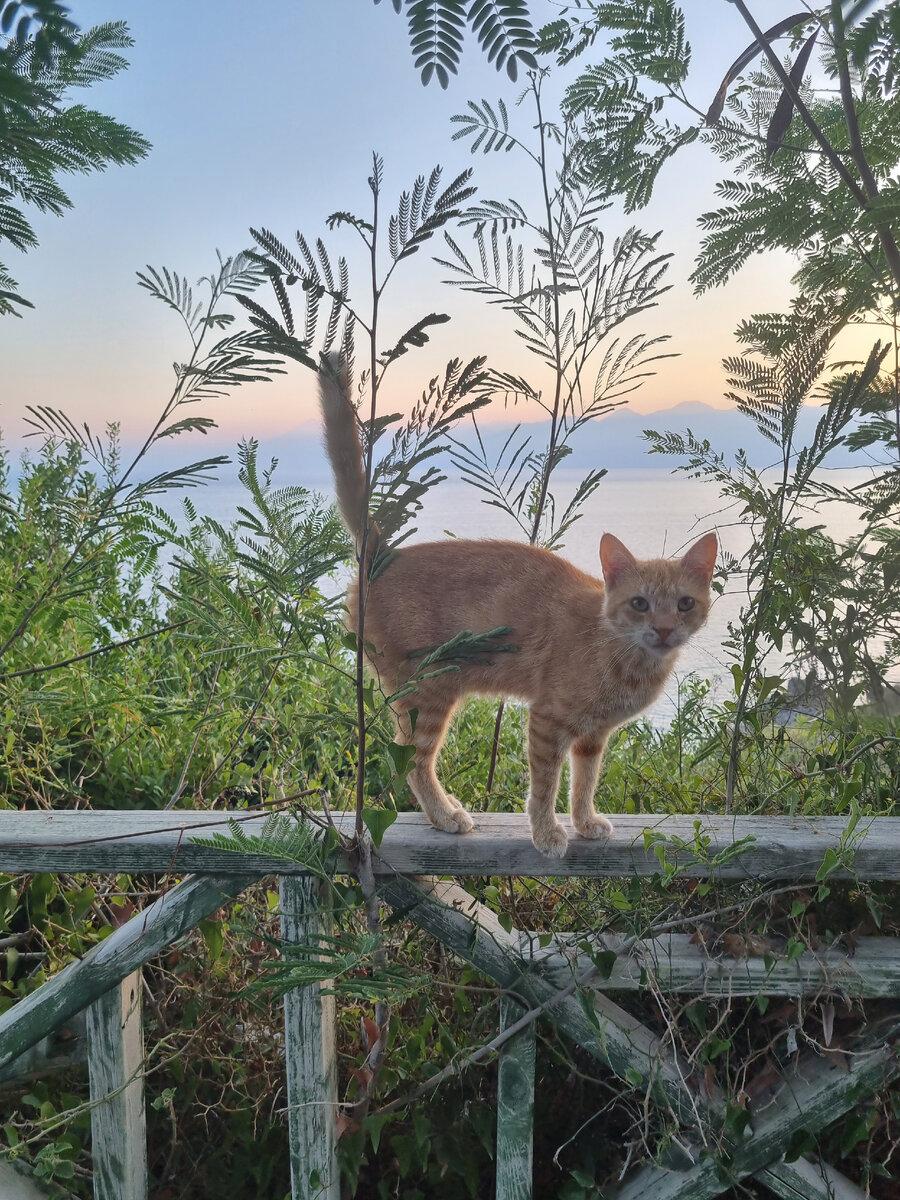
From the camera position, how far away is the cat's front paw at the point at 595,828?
1.46 m

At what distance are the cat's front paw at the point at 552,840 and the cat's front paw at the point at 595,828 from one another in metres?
0.09

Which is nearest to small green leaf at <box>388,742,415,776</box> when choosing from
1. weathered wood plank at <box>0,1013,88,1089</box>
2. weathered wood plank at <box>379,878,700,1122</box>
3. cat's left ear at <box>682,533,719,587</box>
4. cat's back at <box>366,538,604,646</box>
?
weathered wood plank at <box>379,878,700,1122</box>

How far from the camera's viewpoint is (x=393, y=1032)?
1.51 metres

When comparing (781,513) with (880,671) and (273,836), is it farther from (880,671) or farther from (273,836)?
(273,836)

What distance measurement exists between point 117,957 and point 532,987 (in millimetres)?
640

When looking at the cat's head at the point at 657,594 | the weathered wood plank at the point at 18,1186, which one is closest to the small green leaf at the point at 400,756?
the cat's head at the point at 657,594

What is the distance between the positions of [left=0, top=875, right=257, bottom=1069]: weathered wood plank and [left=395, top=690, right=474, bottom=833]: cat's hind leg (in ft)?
0.98

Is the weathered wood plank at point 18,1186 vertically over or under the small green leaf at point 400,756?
under

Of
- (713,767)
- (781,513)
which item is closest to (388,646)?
(781,513)

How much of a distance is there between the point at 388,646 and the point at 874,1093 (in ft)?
3.39

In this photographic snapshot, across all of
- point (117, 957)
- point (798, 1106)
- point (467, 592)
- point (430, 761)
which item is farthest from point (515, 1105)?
point (467, 592)

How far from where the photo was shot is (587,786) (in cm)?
157

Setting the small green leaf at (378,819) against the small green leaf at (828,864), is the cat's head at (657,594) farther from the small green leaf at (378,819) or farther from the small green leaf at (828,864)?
the small green leaf at (378,819)

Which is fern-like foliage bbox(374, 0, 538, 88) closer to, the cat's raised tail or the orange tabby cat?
the cat's raised tail
